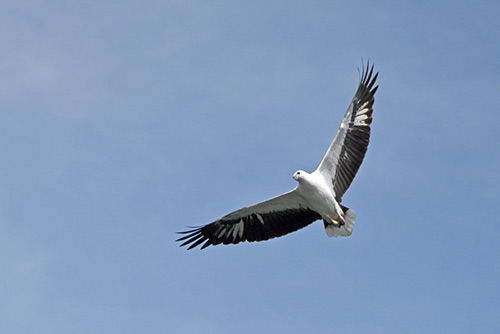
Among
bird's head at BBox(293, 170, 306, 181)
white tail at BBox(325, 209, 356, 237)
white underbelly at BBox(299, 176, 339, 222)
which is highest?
bird's head at BBox(293, 170, 306, 181)

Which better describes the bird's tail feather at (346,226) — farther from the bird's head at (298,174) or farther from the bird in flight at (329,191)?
the bird's head at (298,174)

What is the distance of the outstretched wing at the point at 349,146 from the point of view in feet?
63.1

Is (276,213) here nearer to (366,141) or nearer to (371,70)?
(366,141)

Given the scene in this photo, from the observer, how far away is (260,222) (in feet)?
67.1

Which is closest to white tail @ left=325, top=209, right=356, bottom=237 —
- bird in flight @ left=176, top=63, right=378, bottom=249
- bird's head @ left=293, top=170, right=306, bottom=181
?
bird in flight @ left=176, top=63, right=378, bottom=249

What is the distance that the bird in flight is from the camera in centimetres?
1920

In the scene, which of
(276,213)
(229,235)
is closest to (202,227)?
(229,235)

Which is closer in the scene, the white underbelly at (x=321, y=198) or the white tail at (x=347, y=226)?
the white underbelly at (x=321, y=198)

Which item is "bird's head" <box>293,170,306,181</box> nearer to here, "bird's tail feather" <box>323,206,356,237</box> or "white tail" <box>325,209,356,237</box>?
"bird's tail feather" <box>323,206,356,237</box>

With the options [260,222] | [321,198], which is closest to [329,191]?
[321,198]

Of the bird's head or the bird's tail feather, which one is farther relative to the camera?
the bird's tail feather

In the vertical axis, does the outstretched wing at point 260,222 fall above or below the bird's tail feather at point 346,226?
above

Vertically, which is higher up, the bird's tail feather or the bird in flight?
the bird in flight

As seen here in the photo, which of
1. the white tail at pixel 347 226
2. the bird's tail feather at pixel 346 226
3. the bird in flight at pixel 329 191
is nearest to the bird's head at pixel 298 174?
the bird in flight at pixel 329 191
